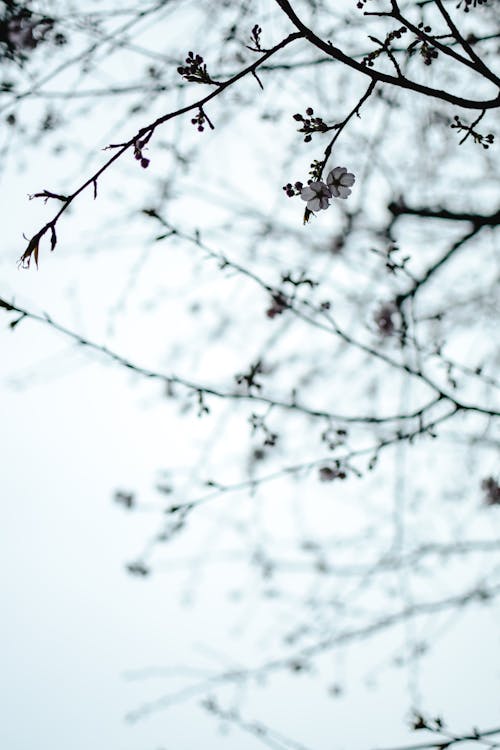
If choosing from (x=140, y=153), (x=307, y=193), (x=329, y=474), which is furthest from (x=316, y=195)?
(x=329, y=474)

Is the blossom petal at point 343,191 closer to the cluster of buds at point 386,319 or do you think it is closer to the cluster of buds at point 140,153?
the cluster of buds at point 140,153

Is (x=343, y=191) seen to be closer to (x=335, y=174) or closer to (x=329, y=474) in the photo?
(x=335, y=174)

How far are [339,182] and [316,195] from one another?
0.10 meters

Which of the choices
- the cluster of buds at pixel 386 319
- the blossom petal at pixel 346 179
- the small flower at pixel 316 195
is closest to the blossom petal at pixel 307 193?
the small flower at pixel 316 195

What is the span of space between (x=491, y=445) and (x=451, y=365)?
194 cm

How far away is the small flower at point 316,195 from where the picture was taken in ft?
4.42

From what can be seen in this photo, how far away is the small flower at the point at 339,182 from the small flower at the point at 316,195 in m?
0.03

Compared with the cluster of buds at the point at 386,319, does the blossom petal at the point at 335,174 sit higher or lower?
lower

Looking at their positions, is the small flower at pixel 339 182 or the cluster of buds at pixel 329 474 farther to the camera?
the cluster of buds at pixel 329 474

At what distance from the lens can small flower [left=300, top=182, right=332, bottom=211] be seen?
4.42ft

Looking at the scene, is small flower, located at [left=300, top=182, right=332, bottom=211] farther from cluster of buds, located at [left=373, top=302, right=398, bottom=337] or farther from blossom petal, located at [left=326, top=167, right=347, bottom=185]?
cluster of buds, located at [left=373, top=302, right=398, bottom=337]

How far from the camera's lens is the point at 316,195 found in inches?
53.3

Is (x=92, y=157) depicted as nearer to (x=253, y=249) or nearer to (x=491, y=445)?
(x=253, y=249)

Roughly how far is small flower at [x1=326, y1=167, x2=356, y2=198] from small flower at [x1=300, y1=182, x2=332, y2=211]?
3 centimetres
